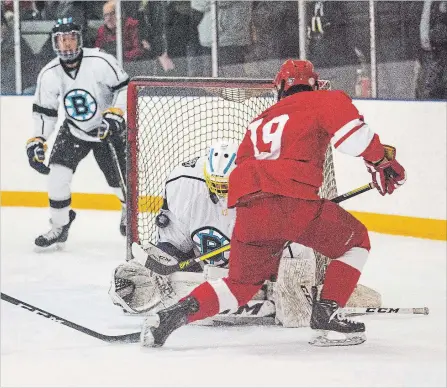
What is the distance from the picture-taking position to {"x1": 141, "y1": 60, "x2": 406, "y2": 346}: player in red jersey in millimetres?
2736

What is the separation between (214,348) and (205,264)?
0.42 m

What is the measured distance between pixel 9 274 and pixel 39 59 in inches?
91.1

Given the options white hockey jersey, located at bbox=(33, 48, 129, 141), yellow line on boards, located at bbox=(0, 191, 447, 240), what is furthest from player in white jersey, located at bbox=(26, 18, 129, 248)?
yellow line on boards, located at bbox=(0, 191, 447, 240)

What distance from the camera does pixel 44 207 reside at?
6160 millimetres

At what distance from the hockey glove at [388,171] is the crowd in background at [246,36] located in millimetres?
2213

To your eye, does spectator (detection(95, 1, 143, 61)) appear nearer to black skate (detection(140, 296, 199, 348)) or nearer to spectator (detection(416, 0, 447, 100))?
spectator (detection(416, 0, 447, 100))

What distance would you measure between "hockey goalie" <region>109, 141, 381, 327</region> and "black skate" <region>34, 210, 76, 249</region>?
1.52 meters

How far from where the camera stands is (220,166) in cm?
322

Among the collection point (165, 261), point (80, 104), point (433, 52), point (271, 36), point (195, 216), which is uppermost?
point (271, 36)

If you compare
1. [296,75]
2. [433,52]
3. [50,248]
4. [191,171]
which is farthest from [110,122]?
[296,75]

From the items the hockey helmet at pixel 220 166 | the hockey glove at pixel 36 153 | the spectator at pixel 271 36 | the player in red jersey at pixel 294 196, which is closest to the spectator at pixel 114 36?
the spectator at pixel 271 36

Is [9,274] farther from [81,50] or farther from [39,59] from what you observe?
[39,59]

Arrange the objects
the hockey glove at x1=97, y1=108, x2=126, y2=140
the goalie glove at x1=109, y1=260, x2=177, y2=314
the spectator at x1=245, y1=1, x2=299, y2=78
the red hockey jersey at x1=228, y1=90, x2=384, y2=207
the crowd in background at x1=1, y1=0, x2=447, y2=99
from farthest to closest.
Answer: the spectator at x1=245, y1=1, x2=299, y2=78, the crowd in background at x1=1, y1=0, x2=447, y2=99, the hockey glove at x1=97, y1=108, x2=126, y2=140, the goalie glove at x1=109, y1=260, x2=177, y2=314, the red hockey jersey at x1=228, y1=90, x2=384, y2=207

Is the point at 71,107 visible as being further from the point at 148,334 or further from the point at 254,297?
the point at 148,334
